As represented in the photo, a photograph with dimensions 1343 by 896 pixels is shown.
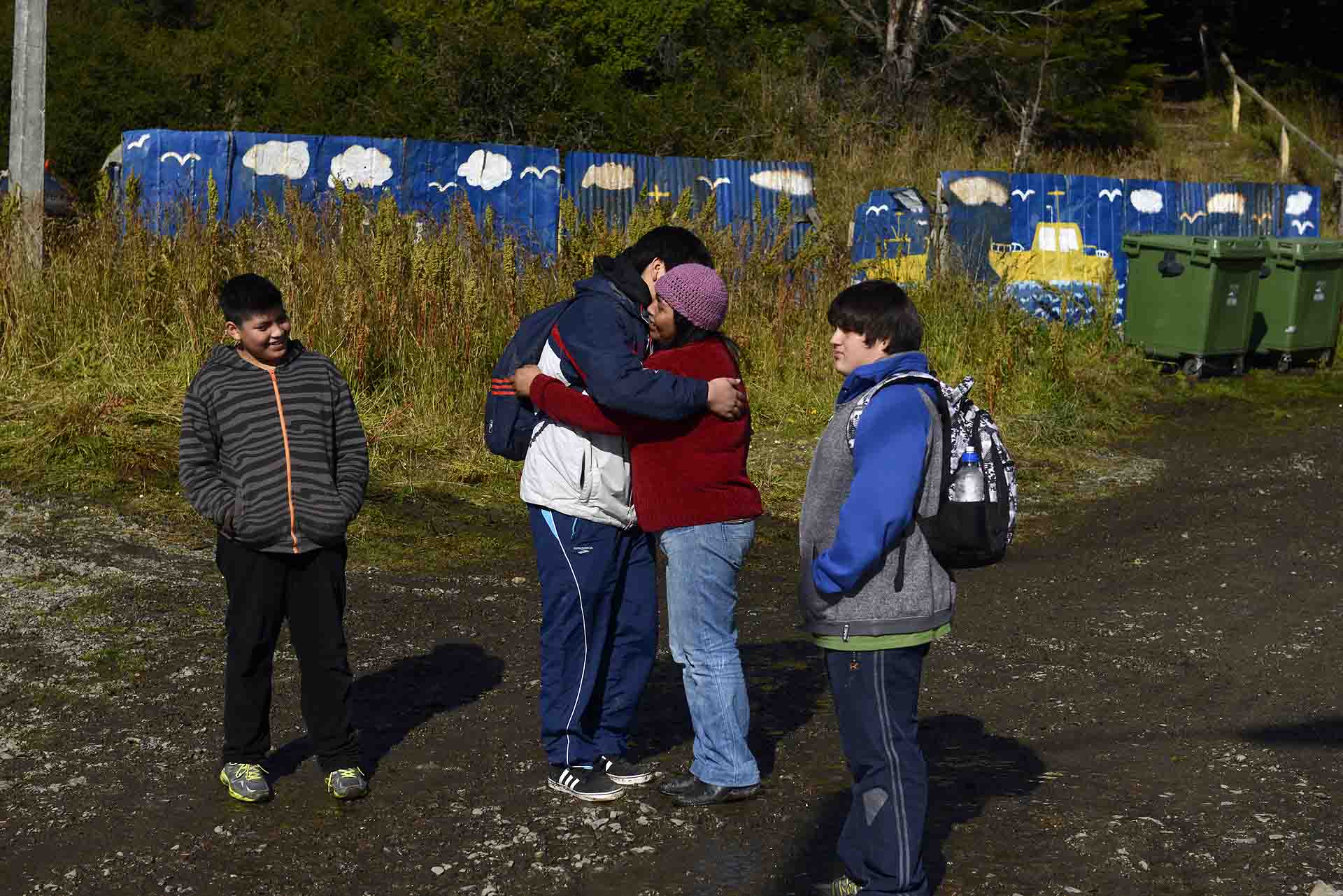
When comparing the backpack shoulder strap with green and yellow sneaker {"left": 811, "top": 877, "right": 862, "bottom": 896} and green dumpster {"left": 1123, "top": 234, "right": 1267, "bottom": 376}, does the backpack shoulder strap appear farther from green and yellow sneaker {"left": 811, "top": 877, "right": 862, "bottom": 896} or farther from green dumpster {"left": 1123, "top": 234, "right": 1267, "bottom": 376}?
green dumpster {"left": 1123, "top": 234, "right": 1267, "bottom": 376}

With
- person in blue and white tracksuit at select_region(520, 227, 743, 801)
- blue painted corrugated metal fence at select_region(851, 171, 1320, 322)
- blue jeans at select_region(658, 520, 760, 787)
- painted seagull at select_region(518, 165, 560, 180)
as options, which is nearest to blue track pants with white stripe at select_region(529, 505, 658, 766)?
person in blue and white tracksuit at select_region(520, 227, 743, 801)

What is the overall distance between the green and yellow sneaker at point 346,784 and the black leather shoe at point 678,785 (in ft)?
2.78

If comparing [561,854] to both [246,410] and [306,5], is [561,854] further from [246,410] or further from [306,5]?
[306,5]

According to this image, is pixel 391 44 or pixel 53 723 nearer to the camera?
pixel 53 723

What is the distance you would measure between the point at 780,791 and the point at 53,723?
233cm

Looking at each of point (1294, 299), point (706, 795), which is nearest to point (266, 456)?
point (706, 795)

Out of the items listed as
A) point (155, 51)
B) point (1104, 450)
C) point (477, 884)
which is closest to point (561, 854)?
point (477, 884)

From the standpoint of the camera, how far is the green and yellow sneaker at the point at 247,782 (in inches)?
162

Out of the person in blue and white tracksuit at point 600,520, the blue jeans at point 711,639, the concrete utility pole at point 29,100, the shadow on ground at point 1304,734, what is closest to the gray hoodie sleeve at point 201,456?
the person in blue and white tracksuit at point 600,520

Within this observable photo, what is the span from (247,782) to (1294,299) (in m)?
11.8

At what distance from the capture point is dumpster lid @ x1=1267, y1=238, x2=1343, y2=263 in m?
13.5

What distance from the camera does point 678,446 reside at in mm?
3914

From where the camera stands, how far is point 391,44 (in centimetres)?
2522

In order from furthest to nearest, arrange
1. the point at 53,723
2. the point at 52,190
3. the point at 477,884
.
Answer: the point at 52,190 → the point at 53,723 → the point at 477,884
